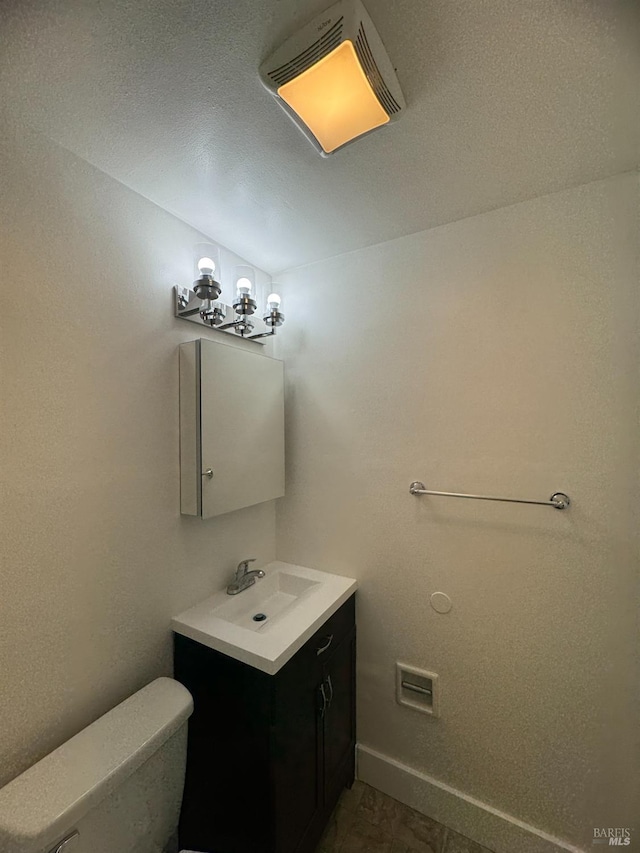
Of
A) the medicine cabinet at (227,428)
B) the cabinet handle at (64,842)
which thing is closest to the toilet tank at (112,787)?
the cabinet handle at (64,842)

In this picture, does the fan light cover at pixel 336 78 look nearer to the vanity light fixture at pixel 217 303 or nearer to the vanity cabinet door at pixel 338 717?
the vanity light fixture at pixel 217 303

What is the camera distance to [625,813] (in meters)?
1.10

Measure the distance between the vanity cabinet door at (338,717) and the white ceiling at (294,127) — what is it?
183cm

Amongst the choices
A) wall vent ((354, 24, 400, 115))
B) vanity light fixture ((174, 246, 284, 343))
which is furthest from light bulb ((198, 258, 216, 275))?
wall vent ((354, 24, 400, 115))

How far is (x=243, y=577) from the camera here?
1.50 metres

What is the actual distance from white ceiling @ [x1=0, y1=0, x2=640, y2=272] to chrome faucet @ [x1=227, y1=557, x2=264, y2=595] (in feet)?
5.01

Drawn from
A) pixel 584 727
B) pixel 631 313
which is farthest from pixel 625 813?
pixel 631 313

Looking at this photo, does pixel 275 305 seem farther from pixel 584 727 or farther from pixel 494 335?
pixel 584 727

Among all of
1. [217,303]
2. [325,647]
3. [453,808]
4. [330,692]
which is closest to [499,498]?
[325,647]

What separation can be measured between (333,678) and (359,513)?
68cm

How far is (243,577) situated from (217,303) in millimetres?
1242

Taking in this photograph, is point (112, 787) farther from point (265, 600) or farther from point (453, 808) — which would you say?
point (453, 808)

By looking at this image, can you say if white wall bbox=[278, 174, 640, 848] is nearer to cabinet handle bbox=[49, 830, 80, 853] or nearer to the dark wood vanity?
the dark wood vanity

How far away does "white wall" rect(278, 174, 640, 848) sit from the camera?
1114 millimetres
